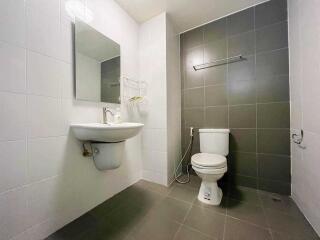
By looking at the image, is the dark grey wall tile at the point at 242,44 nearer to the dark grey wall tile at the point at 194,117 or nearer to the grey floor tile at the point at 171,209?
the dark grey wall tile at the point at 194,117

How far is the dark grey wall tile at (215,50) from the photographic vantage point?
68.3 inches

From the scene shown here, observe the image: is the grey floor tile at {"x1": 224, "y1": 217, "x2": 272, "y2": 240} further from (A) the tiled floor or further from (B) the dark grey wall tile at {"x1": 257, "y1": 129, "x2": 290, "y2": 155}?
(B) the dark grey wall tile at {"x1": 257, "y1": 129, "x2": 290, "y2": 155}

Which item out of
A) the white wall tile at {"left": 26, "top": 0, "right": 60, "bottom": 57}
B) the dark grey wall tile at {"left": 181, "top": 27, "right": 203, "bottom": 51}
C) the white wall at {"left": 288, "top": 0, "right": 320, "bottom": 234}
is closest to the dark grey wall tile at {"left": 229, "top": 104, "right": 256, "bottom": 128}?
the white wall at {"left": 288, "top": 0, "right": 320, "bottom": 234}

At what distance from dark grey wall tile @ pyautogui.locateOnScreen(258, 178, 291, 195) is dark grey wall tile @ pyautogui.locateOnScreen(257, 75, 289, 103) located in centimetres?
87

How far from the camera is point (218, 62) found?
1758 mm

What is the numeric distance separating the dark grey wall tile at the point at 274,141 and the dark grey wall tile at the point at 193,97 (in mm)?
764

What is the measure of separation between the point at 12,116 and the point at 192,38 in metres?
2.08

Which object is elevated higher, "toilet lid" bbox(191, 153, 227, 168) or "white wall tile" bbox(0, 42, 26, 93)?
"white wall tile" bbox(0, 42, 26, 93)

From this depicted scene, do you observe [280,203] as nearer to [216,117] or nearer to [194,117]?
[216,117]

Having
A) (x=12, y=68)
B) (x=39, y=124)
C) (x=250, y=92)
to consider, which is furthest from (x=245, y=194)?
(x=12, y=68)

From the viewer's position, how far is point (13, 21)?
2.64 ft

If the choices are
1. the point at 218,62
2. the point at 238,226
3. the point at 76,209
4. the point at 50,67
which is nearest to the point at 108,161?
the point at 76,209

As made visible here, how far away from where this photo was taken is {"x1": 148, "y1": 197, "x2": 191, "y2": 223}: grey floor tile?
1.16 metres

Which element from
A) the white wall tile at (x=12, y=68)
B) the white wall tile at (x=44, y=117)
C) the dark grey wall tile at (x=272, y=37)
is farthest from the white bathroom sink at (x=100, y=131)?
the dark grey wall tile at (x=272, y=37)
